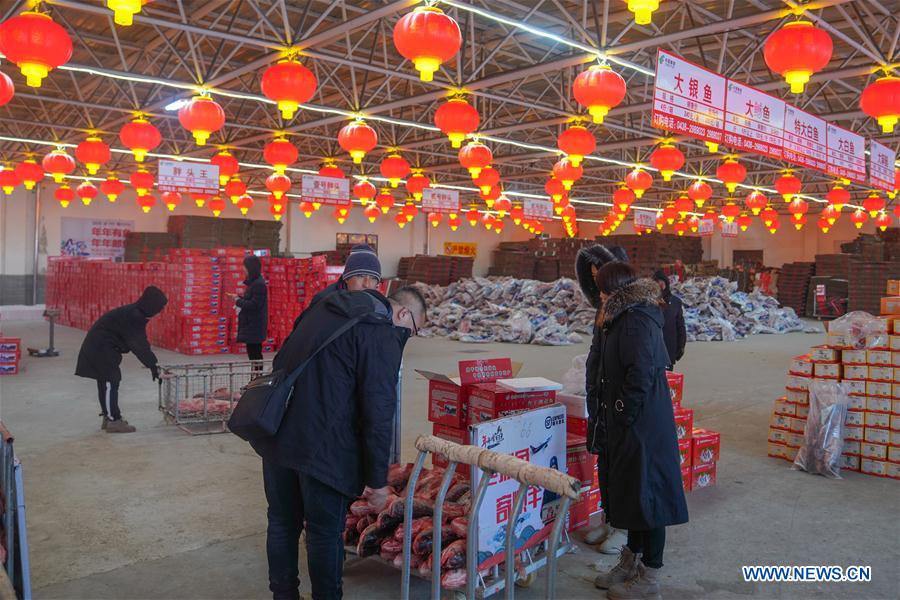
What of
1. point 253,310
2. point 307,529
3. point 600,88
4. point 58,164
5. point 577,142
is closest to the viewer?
point 307,529

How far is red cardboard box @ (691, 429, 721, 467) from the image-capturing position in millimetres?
4875

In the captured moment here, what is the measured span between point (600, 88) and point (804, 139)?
3812 millimetres

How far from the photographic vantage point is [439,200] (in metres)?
19.1

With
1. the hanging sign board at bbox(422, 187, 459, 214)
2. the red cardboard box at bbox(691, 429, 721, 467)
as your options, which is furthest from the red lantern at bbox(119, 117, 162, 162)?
the hanging sign board at bbox(422, 187, 459, 214)

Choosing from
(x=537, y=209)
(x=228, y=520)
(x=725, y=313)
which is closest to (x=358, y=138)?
(x=228, y=520)

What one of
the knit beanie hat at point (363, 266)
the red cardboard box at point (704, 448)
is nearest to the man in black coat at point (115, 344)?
the knit beanie hat at point (363, 266)

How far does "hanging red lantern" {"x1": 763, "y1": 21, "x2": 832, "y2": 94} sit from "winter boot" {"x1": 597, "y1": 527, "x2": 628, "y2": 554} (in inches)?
166

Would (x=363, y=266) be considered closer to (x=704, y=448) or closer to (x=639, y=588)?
(x=639, y=588)

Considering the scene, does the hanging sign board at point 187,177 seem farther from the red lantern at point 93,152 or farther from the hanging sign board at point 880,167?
the hanging sign board at point 880,167

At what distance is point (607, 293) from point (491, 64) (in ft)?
42.2

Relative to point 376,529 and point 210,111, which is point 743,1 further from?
point 376,529

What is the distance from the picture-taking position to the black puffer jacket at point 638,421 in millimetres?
3170

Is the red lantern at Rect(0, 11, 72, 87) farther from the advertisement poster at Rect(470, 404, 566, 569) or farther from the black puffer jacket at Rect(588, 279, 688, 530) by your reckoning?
the black puffer jacket at Rect(588, 279, 688, 530)

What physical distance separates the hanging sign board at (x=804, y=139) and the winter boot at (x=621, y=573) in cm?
695
